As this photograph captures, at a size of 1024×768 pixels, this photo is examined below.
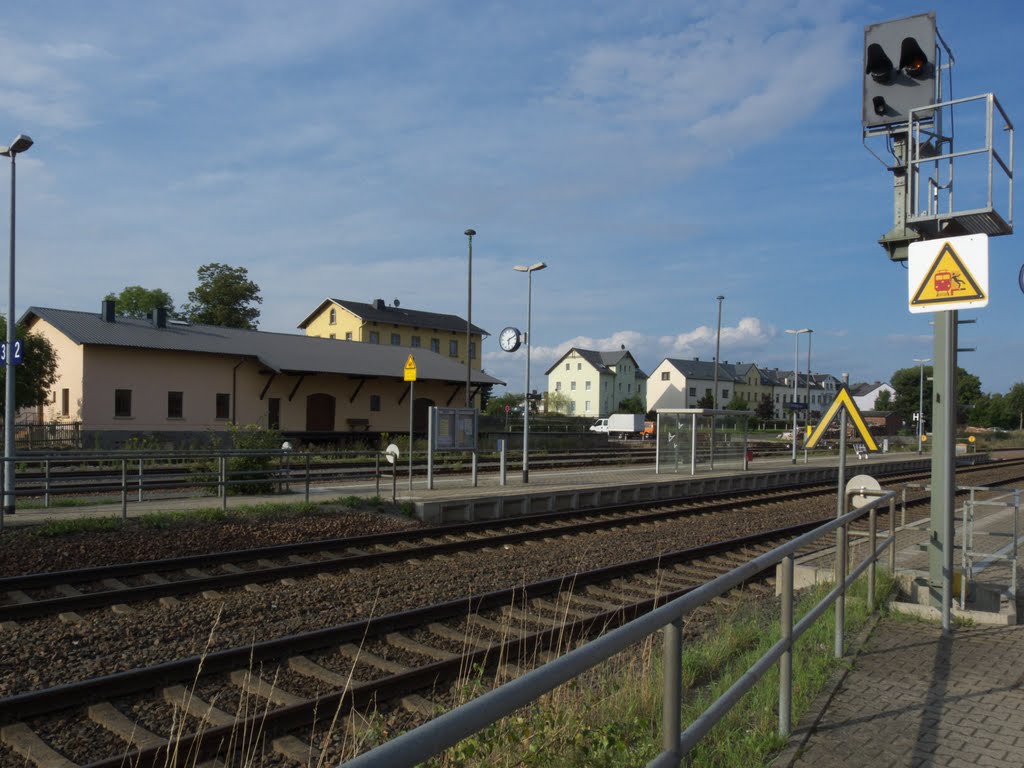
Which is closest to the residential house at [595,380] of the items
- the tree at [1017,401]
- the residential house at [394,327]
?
the residential house at [394,327]

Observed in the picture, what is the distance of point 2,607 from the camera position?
26.2ft

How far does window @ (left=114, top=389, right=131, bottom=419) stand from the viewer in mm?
35906

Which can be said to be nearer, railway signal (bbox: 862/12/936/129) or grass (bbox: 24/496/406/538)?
railway signal (bbox: 862/12/936/129)

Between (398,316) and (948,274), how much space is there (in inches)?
2625

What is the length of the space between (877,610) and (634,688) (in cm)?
352

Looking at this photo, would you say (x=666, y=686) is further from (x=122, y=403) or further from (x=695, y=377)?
(x=695, y=377)

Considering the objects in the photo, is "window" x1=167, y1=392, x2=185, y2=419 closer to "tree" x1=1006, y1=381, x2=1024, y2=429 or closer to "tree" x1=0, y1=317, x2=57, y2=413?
"tree" x1=0, y1=317, x2=57, y2=413

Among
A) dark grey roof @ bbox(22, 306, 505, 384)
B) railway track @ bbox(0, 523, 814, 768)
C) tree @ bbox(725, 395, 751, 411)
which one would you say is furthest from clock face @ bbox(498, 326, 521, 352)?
tree @ bbox(725, 395, 751, 411)

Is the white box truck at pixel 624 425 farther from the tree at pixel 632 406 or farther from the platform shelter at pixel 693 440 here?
the platform shelter at pixel 693 440

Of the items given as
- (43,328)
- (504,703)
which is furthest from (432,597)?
(43,328)

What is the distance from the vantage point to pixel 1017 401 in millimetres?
107188

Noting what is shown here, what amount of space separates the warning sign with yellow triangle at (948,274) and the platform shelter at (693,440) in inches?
792

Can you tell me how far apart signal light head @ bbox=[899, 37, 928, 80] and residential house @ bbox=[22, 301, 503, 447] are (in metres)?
29.0

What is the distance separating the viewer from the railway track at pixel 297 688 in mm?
5020
